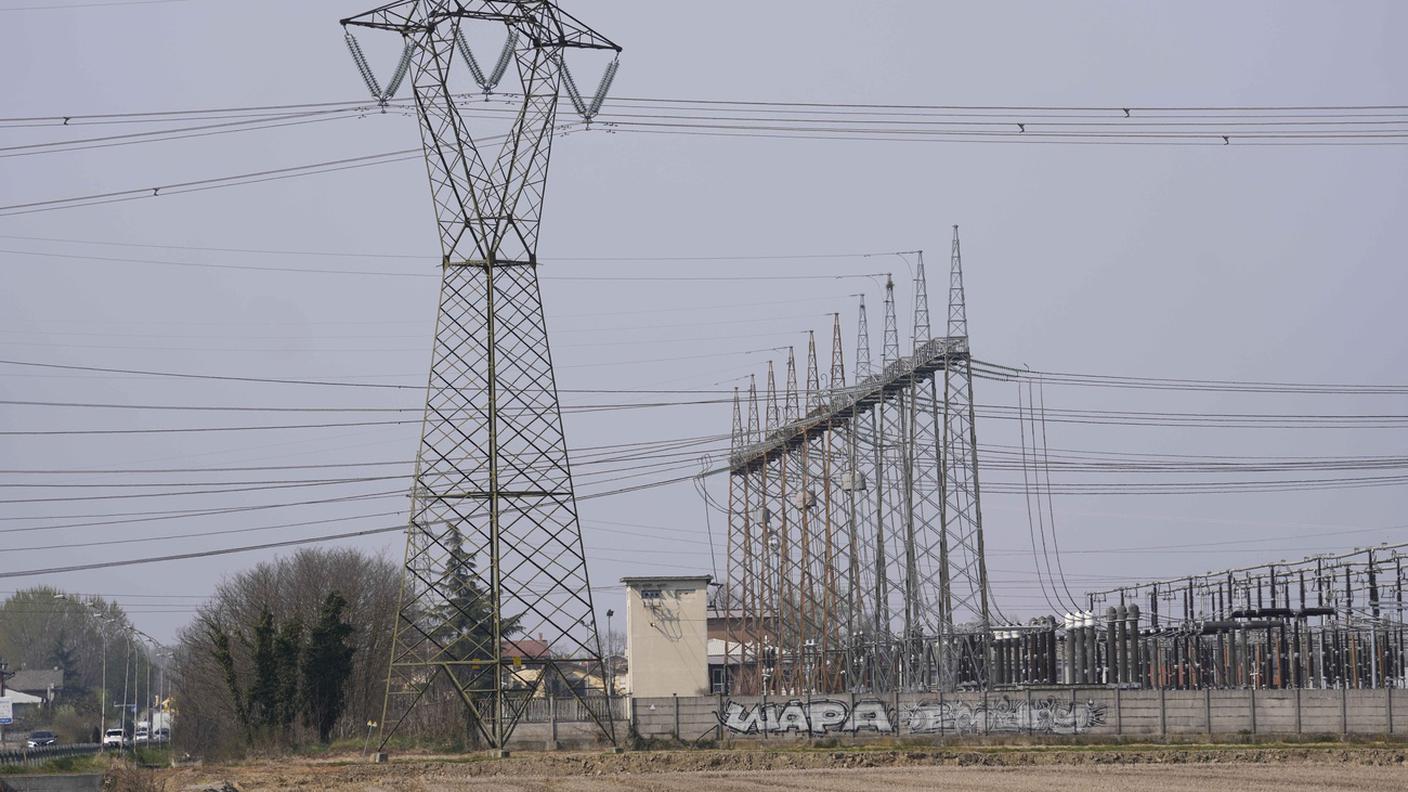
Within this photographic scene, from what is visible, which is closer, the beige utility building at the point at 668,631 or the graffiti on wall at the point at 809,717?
the graffiti on wall at the point at 809,717

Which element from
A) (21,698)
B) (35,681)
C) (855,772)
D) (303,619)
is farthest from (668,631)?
(35,681)

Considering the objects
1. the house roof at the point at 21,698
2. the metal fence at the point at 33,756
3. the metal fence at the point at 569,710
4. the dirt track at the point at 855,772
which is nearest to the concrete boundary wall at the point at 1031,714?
the metal fence at the point at 569,710

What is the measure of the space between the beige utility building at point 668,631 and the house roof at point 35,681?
100926mm

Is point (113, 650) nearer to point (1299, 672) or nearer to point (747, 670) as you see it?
point (747, 670)

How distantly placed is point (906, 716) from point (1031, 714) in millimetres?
4446

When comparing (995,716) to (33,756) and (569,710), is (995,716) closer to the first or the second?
(569,710)

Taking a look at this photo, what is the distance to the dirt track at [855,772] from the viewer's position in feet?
114

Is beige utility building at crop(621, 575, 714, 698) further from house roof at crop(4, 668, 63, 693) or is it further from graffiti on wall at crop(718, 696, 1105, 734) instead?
house roof at crop(4, 668, 63, 693)

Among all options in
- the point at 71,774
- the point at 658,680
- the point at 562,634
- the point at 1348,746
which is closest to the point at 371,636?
the point at 658,680

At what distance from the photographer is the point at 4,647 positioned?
181 m

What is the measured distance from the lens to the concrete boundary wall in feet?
172

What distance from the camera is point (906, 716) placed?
56.2 meters

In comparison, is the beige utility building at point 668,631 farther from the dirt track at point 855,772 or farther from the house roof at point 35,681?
the house roof at point 35,681

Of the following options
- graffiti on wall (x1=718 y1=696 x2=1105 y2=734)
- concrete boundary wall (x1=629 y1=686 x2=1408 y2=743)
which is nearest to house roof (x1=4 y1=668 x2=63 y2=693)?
graffiti on wall (x1=718 y1=696 x2=1105 y2=734)
